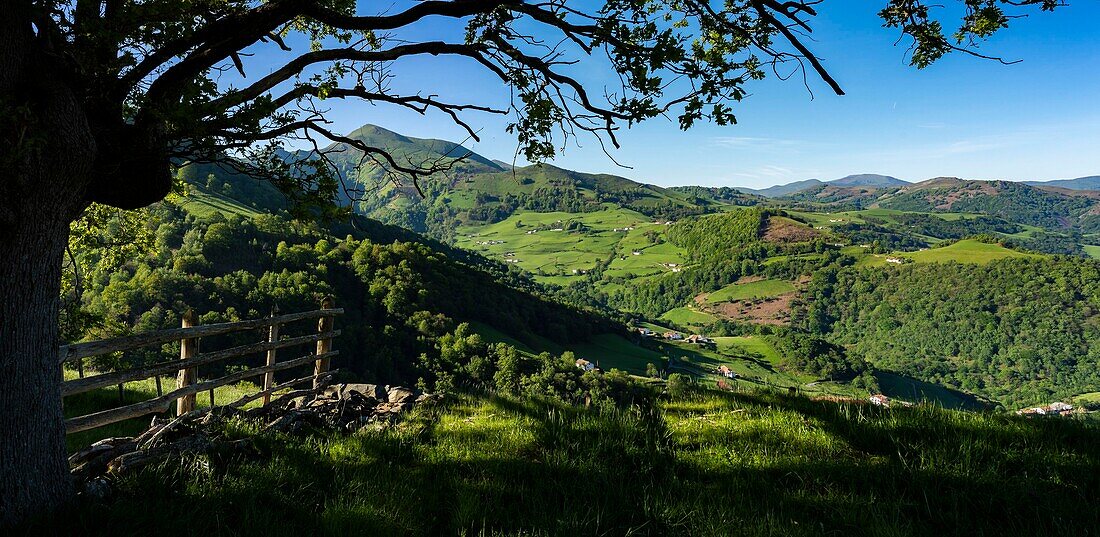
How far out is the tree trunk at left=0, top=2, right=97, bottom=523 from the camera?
3240 millimetres

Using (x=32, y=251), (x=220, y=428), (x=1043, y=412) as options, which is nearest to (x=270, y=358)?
(x=220, y=428)

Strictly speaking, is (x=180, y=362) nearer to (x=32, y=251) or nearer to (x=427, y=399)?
(x=427, y=399)

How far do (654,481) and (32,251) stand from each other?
4.83 metres

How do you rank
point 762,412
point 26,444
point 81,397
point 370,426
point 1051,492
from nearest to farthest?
point 1051,492, point 26,444, point 762,412, point 370,426, point 81,397

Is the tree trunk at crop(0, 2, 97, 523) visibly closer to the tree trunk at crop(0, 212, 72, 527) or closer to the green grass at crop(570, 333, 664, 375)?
the tree trunk at crop(0, 212, 72, 527)

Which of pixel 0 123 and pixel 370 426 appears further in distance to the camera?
pixel 370 426

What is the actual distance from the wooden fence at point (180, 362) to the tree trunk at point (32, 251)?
2.30 metres

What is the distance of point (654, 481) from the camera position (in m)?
3.73

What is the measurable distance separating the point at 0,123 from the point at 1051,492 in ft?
22.9

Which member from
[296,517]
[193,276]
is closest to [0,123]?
[296,517]

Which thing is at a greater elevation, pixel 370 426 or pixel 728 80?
pixel 728 80

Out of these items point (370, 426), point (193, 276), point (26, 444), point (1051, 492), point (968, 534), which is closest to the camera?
point (968, 534)

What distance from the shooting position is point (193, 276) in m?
68.8

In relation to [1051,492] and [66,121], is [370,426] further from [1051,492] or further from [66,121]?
[1051,492]
